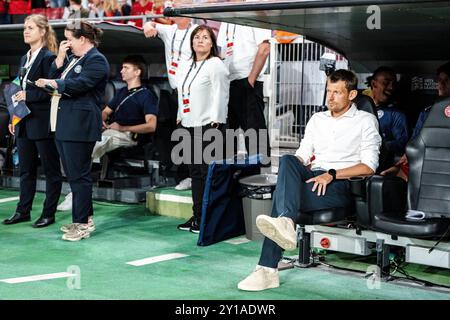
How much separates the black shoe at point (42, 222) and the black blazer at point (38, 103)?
73 centimetres

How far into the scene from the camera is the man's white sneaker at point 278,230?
4.35 metres

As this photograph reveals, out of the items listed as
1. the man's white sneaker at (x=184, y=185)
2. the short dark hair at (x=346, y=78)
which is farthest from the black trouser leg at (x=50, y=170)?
the short dark hair at (x=346, y=78)

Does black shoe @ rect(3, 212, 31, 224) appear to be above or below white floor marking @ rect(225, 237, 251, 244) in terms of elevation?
above

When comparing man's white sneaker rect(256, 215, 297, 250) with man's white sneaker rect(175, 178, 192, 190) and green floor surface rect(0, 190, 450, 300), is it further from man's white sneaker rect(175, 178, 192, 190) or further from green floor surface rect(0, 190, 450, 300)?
man's white sneaker rect(175, 178, 192, 190)

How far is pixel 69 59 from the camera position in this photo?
6.27 m

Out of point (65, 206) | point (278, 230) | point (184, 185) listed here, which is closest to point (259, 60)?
point (184, 185)

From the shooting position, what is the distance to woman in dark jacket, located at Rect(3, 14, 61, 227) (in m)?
6.44

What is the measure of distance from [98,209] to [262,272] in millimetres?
3267

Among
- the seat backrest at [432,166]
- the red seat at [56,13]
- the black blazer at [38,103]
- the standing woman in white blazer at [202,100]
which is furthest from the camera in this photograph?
the red seat at [56,13]

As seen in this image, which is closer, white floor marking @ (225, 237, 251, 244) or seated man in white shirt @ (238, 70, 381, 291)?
seated man in white shirt @ (238, 70, 381, 291)

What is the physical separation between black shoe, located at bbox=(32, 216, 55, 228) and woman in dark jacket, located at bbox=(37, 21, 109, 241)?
46cm

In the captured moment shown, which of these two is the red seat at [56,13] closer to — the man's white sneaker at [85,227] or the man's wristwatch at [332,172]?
the man's white sneaker at [85,227]

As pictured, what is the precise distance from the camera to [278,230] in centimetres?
435

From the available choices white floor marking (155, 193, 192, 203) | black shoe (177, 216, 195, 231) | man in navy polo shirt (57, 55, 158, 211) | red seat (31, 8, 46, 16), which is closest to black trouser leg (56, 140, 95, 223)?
black shoe (177, 216, 195, 231)
